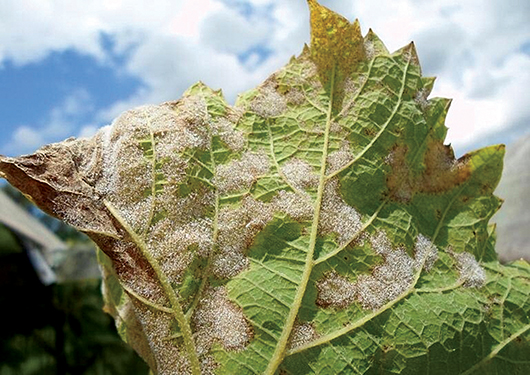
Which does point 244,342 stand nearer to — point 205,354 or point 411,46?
point 205,354

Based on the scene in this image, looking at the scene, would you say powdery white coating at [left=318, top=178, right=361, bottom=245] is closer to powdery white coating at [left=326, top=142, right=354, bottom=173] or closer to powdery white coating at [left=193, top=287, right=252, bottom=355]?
powdery white coating at [left=326, top=142, right=354, bottom=173]

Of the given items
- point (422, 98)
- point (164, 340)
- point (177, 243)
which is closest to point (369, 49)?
point (422, 98)

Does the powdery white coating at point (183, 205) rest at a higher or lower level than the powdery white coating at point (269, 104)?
lower

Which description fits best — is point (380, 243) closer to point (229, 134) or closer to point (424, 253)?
point (424, 253)

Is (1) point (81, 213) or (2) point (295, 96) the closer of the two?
(1) point (81, 213)

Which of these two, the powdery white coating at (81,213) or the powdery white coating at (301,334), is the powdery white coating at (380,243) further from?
the powdery white coating at (81,213)

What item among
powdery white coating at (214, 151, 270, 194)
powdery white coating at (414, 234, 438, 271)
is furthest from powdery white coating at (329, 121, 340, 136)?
powdery white coating at (414, 234, 438, 271)

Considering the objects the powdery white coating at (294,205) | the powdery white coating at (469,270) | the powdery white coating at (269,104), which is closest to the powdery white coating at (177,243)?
the powdery white coating at (294,205)
